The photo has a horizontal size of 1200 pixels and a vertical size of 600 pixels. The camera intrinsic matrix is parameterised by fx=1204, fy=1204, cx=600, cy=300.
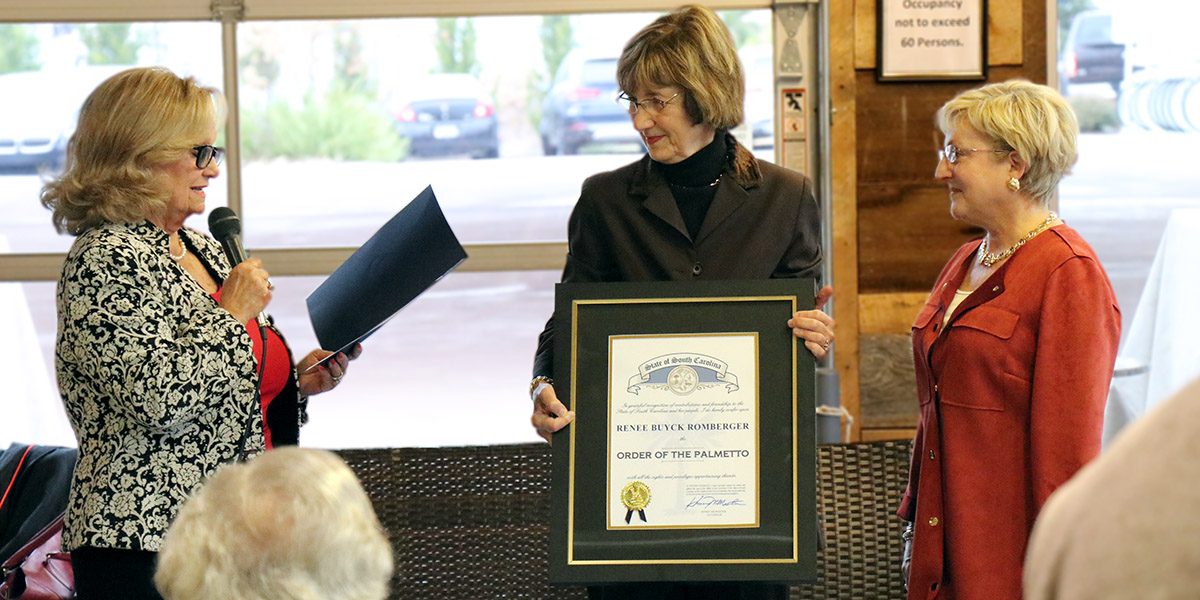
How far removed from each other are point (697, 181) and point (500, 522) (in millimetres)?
1519

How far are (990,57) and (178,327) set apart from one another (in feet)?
9.94

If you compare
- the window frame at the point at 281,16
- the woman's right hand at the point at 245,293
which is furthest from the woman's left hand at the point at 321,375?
the window frame at the point at 281,16

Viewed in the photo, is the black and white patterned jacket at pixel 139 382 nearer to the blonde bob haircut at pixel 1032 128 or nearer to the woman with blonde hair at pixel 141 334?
the woman with blonde hair at pixel 141 334

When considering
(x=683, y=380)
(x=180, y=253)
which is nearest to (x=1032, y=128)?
(x=683, y=380)

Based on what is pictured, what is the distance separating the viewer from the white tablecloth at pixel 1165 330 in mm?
4383

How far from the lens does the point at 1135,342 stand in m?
4.49

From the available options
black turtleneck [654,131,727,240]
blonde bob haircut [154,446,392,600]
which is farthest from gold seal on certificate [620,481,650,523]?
blonde bob haircut [154,446,392,600]

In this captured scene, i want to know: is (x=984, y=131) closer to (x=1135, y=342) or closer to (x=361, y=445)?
(x=1135, y=342)

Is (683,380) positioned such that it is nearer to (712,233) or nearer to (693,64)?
(712,233)

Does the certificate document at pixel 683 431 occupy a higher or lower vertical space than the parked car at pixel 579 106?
lower

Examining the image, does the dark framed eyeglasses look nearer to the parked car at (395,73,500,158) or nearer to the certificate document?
the certificate document

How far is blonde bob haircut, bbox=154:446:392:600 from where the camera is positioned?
1.53 meters

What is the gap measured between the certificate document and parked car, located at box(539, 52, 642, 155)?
82.0 inches

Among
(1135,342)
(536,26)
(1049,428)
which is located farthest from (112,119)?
(1135,342)
